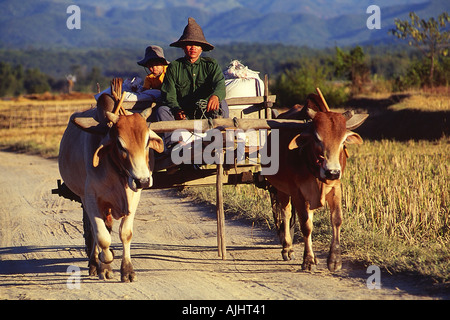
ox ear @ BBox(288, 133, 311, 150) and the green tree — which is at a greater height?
the green tree

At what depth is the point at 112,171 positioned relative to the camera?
6117 mm

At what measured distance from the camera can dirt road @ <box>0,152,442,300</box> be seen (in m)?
5.73

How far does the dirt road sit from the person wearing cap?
1.90 m

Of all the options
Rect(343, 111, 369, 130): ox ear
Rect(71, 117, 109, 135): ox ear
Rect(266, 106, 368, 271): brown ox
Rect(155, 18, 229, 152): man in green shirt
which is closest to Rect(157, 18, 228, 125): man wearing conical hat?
Rect(155, 18, 229, 152): man in green shirt

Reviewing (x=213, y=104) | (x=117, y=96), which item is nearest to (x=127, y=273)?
(x=117, y=96)

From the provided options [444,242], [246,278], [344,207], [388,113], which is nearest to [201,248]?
[246,278]

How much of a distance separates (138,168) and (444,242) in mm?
3236

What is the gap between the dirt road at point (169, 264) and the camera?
226 inches

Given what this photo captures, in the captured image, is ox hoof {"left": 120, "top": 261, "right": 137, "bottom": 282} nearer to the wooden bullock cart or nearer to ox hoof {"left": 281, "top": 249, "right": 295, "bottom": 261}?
the wooden bullock cart

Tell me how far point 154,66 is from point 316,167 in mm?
2795

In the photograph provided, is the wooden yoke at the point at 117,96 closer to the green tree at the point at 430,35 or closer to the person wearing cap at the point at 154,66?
the person wearing cap at the point at 154,66

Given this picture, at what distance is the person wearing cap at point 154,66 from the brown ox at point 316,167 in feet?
6.22

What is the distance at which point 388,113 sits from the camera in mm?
21703
